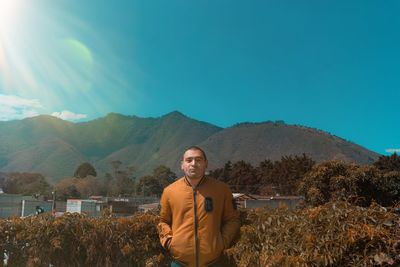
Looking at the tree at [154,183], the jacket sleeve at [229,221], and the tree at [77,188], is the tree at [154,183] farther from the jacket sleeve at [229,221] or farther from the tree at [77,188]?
the jacket sleeve at [229,221]

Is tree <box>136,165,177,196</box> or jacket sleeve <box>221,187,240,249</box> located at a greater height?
tree <box>136,165,177,196</box>

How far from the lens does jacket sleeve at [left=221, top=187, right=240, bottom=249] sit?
3586 millimetres

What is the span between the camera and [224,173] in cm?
8325

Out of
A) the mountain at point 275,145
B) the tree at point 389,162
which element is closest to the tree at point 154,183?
the mountain at point 275,145

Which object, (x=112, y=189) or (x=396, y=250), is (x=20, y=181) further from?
(x=396, y=250)

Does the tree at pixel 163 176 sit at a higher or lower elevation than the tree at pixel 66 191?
higher

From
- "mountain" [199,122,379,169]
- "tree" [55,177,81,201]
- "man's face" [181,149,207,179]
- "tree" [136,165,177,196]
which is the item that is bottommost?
"man's face" [181,149,207,179]

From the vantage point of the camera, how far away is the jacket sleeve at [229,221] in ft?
11.8

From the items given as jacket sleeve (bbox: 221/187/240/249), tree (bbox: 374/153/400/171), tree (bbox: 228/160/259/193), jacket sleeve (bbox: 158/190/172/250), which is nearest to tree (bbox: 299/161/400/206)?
jacket sleeve (bbox: 221/187/240/249)

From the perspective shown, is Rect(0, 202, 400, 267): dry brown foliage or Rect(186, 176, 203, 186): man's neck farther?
Rect(186, 176, 203, 186): man's neck

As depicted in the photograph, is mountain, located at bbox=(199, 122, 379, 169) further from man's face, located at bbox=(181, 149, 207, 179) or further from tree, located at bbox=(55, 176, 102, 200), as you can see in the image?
man's face, located at bbox=(181, 149, 207, 179)

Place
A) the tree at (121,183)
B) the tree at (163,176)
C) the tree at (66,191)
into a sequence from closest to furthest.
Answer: the tree at (66,191)
the tree at (163,176)
the tree at (121,183)

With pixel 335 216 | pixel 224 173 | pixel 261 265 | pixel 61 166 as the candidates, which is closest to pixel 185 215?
pixel 261 265

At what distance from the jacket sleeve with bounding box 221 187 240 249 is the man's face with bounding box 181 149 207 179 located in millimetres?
305
